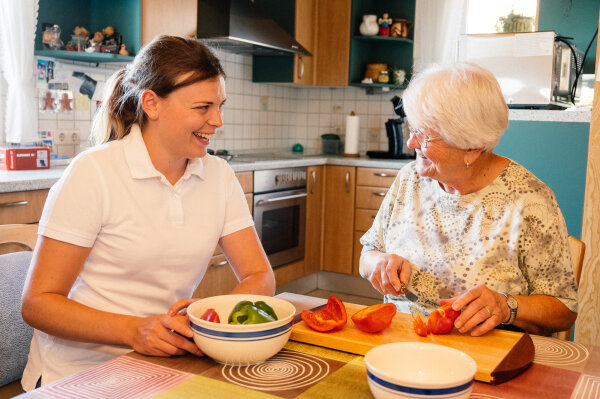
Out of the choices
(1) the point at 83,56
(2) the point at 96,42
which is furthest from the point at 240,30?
(1) the point at 83,56

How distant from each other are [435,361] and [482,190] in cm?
71

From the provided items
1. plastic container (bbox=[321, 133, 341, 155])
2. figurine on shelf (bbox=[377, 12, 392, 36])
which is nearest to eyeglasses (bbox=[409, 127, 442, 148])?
figurine on shelf (bbox=[377, 12, 392, 36])

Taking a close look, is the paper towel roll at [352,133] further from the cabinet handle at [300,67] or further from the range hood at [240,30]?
the range hood at [240,30]

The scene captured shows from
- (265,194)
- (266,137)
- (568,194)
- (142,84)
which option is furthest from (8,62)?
(568,194)

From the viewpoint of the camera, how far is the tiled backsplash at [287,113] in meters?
4.43

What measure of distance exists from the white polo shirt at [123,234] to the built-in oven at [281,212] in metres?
2.26

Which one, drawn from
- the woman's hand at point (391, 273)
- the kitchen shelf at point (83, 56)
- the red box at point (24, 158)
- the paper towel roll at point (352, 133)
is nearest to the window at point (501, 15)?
the paper towel roll at point (352, 133)

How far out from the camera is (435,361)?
942 millimetres

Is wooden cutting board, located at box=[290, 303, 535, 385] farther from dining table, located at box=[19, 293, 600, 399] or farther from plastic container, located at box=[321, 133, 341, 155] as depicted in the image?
plastic container, located at box=[321, 133, 341, 155]

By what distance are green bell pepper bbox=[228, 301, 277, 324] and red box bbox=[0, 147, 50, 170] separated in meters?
2.02

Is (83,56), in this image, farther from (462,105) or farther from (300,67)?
(462,105)

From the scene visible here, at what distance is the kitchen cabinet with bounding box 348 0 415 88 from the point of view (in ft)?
14.8

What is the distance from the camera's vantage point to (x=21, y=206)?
7.93 feet

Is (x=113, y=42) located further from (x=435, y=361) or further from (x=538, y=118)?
(x=435, y=361)
